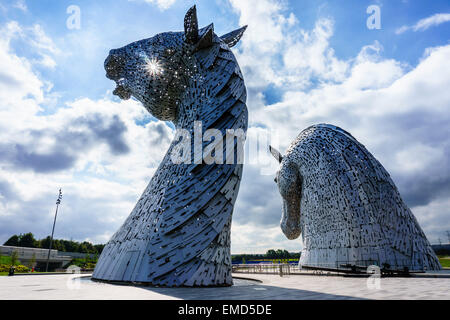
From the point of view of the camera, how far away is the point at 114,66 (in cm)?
1241

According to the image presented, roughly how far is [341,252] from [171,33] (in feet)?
43.6

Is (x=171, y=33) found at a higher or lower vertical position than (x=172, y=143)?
higher

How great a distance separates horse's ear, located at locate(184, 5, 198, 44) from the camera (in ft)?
33.8

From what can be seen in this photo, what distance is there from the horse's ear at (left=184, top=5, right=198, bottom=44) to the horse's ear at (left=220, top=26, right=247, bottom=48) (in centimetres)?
267

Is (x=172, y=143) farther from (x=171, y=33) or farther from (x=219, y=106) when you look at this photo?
(x=171, y=33)

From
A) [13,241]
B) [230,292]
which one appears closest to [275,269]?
[230,292]

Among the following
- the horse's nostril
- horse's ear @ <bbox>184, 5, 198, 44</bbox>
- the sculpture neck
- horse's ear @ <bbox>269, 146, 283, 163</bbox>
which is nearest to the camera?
the sculpture neck

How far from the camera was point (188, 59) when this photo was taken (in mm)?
10703

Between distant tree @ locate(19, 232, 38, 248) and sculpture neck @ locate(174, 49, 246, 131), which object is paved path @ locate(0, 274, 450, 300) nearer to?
sculpture neck @ locate(174, 49, 246, 131)

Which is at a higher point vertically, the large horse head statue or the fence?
the large horse head statue

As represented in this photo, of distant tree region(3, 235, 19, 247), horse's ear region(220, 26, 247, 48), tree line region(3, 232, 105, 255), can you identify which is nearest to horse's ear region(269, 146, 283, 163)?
horse's ear region(220, 26, 247, 48)

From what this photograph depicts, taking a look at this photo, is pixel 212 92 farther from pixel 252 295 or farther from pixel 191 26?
pixel 252 295

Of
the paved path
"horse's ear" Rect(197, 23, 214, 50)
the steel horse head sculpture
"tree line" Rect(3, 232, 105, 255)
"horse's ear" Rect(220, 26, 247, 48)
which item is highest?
"horse's ear" Rect(220, 26, 247, 48)
